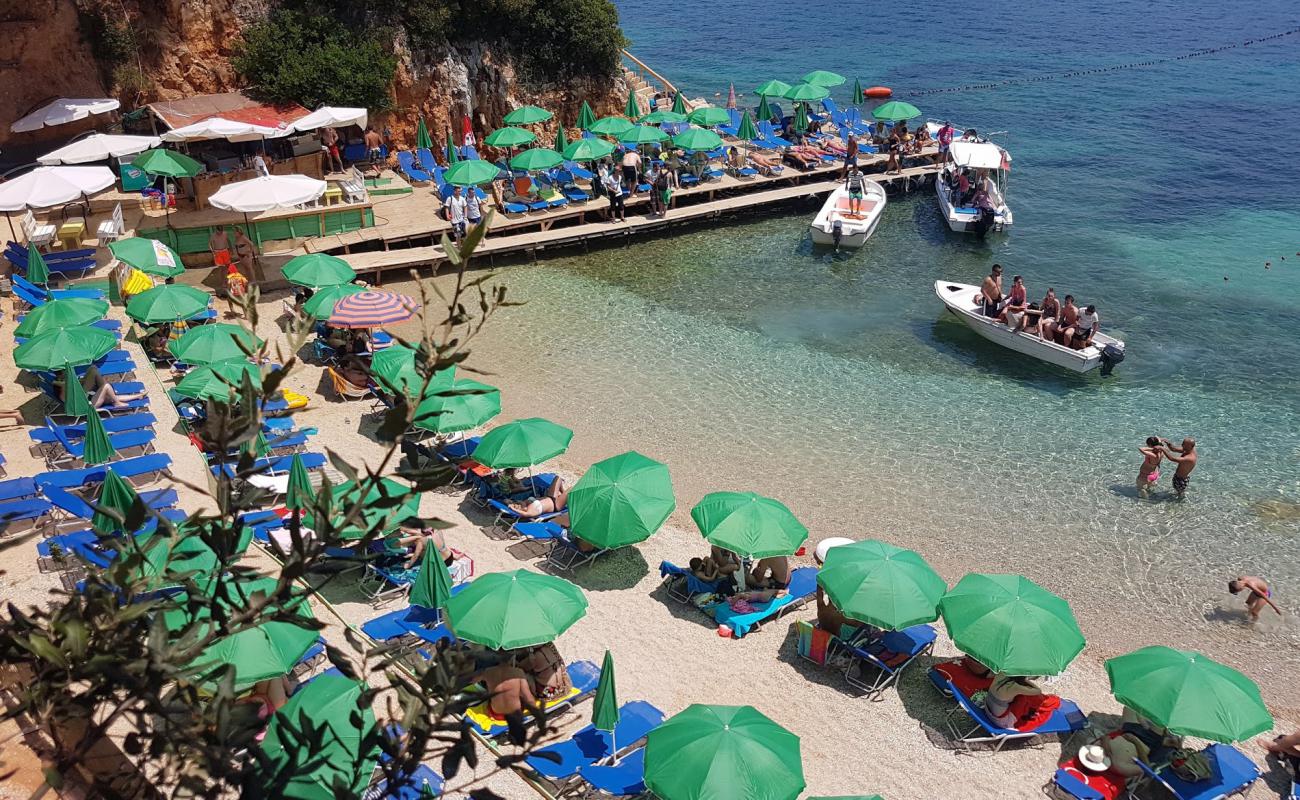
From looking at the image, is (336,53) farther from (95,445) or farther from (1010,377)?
(1010,377)

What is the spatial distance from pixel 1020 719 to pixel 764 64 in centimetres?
4524

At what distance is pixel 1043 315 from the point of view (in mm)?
20734

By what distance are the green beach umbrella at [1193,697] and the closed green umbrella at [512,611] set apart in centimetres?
595

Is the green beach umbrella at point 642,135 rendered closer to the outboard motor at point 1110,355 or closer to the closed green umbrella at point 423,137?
the closed green umbrella at point 423,137

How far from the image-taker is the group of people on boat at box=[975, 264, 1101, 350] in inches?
783

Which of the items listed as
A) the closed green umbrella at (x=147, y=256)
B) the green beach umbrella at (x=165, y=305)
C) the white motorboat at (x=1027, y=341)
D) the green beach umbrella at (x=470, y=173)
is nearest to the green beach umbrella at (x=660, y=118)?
the green beach umbrella at (x=470, y=173)

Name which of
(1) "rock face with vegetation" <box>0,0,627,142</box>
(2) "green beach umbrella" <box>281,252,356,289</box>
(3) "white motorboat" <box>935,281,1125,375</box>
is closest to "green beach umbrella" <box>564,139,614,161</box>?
(1) "rock face with vegetation" <box>0,0,627,142</box>

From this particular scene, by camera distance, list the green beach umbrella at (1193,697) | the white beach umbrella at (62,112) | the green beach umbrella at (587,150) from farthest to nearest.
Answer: the green beach umbrella at (587,150)
the white beach umbrella at (62,112)
the green beach umbrella at (1193,697)

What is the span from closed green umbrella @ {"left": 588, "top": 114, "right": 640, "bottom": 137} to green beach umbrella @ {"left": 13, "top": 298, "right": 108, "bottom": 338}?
1528cm

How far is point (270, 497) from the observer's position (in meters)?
5.06

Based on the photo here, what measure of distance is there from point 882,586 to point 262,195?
606 inches

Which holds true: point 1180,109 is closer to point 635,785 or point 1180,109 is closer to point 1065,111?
point 1065,111

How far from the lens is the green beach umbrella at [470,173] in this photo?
24297mm

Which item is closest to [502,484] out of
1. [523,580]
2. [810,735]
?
[523,580]
